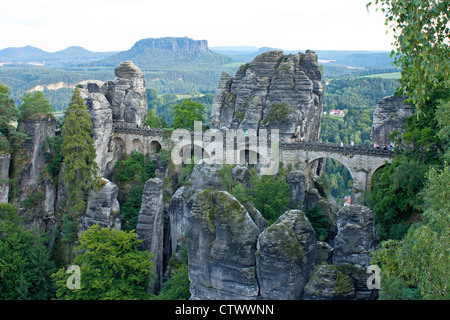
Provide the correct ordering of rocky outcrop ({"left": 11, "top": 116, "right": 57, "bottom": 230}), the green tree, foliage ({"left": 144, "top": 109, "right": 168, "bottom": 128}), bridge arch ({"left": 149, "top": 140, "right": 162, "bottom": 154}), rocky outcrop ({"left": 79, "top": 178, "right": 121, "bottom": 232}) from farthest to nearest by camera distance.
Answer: foliage ({"left": 144, "top": 109, "right": 168, "bottom": 128}) < bridge arch ({"left": 149, "top": 140, "right": 162, "bottom": 154}) < the green tree < rocky outcrop ({"left": 11, "top": 116, "right": 57, "bottom": 230}) < rocky outcrop ({"left": 79, "top": 178, "right": 121, "bottom": 232})

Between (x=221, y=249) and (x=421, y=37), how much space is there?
12.3 metres

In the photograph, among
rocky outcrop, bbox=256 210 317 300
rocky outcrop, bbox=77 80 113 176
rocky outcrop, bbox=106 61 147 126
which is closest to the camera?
rocky outcrop, bbox=256 210 317 300

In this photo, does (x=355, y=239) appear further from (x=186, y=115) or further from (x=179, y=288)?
(x=186, y=115)

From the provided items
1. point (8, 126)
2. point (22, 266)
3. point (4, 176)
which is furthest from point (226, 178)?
point (8, 126)

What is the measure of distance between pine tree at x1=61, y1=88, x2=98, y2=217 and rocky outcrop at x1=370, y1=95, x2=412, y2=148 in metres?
21.3

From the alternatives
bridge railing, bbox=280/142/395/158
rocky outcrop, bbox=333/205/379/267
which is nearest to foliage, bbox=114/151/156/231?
bridge railing, bbox=280/142/395/158

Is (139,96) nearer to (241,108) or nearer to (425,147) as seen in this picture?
(241,108)

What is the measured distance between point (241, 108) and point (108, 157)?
12089mm

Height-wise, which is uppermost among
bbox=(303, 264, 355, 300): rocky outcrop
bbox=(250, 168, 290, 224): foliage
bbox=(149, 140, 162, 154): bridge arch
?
bbox=(149, 140, 162, 154): bridge arch

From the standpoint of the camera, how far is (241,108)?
3888 cm

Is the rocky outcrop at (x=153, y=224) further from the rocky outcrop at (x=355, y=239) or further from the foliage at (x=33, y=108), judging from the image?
the rocky outcrop at (x=355, y=239)

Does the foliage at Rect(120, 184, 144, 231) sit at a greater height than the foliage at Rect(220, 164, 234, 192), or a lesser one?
lesser

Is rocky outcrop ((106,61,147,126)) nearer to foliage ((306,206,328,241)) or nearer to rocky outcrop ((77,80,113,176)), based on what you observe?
rocky outcrop ((77,80,113,176))

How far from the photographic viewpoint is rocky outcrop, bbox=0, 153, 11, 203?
34.2 m
